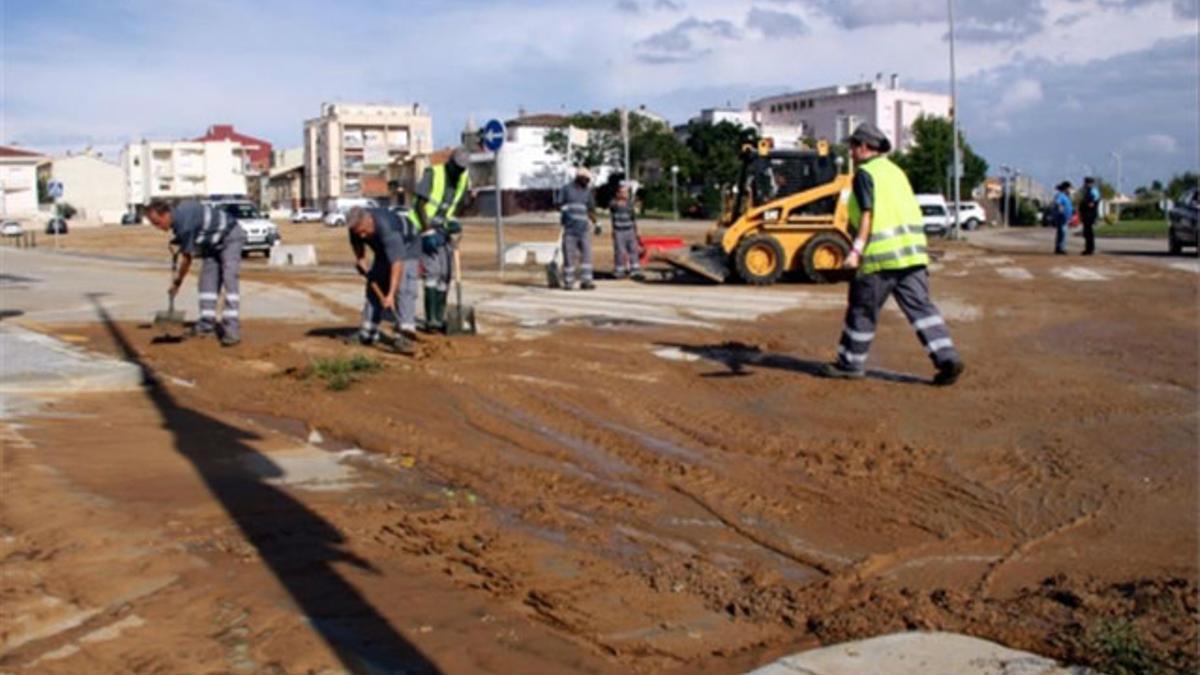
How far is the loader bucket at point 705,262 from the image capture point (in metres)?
20.2

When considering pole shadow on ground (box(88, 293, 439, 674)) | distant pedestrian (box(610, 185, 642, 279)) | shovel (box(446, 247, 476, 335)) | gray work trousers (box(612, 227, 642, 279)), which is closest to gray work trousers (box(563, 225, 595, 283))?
distant pedestrian (box(610, 185, 642, 279))

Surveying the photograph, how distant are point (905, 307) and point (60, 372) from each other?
21.3ft

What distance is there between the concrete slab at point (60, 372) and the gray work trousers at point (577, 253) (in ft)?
27.3

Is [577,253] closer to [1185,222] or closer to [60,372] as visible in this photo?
[60,372]

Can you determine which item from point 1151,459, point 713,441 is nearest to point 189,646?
point 713,441

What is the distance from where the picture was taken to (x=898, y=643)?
4574 mm

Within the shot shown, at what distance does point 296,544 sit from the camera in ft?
19.4

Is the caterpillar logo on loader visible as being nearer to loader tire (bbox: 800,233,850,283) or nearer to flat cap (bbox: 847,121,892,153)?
loader tire (bbox: 800,233,850,283)

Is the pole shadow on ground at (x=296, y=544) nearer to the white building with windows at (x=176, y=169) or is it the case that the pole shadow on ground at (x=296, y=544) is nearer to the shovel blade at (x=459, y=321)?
the shovel blade at (x=459, y=321)

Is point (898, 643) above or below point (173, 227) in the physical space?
below

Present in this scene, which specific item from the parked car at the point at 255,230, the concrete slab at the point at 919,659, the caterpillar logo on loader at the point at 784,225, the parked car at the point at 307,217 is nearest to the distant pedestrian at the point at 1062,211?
the caterpillar logo on loader at the point at 784,225

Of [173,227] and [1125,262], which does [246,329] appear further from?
[1125,262]

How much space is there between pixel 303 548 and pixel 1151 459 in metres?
4.53

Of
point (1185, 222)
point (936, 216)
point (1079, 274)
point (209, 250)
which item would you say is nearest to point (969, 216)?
point (936, 216)
